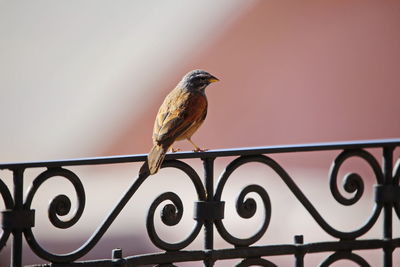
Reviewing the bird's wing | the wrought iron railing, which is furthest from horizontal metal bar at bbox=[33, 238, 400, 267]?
the bird's wing

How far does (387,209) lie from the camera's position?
1956 mm

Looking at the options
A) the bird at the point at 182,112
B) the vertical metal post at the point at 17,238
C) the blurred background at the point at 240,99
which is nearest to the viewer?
the vertical metal post at the point at 17,238

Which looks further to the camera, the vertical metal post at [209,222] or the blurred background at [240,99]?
the blurred background at [240,99]

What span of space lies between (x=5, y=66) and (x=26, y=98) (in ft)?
1.42

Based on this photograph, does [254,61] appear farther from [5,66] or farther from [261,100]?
[5,66]

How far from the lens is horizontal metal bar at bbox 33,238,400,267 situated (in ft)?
5.80

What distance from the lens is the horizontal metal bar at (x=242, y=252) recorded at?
5.80 ft

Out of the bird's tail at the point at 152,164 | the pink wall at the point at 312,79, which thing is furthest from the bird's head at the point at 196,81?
the pink wall at the point at 312,79

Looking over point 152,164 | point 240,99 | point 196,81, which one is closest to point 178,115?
point 196,81

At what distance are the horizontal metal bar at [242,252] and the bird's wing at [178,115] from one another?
859 millimetres

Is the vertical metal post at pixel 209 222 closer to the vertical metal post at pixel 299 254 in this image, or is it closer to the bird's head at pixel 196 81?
the vertical metal post at pixel 299 254

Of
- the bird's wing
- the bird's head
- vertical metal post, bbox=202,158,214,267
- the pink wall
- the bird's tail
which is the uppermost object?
the pink wall

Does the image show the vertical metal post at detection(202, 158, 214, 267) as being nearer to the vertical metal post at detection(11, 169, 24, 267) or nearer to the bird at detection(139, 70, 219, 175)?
the vertical metal post at detection(11, 169, 24, 267)

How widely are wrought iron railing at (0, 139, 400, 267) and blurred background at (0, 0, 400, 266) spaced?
371 cm
